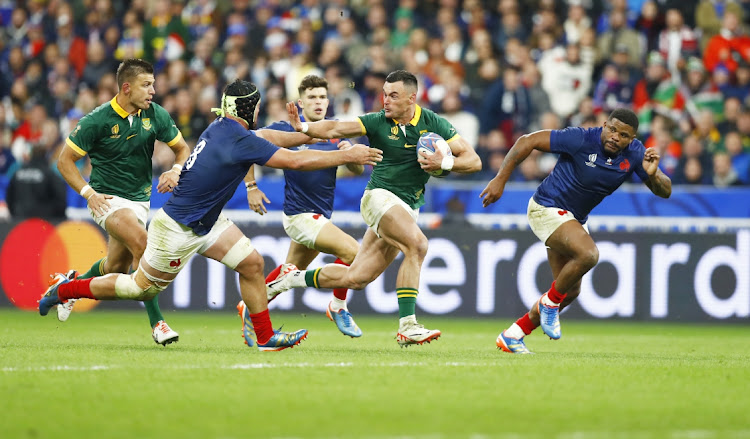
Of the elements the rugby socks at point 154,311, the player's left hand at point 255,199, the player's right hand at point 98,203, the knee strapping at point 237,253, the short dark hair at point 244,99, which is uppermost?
the short dark hair at point 244,99

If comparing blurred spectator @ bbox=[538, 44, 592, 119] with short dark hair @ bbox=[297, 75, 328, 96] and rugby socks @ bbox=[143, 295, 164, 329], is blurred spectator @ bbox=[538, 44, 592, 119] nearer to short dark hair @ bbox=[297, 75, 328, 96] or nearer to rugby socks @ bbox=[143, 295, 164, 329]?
short dark hair @ bbox=[297, 75, 328, 96]

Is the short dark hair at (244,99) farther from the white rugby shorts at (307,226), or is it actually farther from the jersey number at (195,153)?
the white rugby shorts at (307,226)

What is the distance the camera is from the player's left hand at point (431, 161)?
9.66 meters

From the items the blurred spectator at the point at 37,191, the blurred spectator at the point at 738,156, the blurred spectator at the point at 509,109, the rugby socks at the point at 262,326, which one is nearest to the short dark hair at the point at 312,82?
the rugby socks at the point at 262,326

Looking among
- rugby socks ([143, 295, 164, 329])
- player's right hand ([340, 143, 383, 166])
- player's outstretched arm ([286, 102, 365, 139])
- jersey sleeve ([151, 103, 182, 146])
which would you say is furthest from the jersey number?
rugby socks ([143, 295, 164, 329])

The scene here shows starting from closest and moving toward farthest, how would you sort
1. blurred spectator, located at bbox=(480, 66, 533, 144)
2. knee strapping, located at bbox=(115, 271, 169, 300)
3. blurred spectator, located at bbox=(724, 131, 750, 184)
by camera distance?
1. knee strapping, located at bbox=(115, 271, 169, 300)
2. blurred spectator, located at bbox=(724, 131, 750, 184)
3. blurred spectator, located at bbox=(480, 66, 533, 144)

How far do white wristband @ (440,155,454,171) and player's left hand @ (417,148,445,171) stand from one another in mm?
21

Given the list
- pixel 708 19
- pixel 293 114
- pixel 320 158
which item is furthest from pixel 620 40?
pixel 320 158

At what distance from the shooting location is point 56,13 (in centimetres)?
2231

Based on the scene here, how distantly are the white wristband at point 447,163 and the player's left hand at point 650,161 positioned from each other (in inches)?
67.8

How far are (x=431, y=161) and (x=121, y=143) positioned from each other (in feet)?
9.62

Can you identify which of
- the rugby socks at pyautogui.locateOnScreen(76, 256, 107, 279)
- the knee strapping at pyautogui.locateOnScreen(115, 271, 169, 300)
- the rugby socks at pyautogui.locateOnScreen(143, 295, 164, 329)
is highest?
the knee strapping at pyautogui.locateOnScreen(115, 271, 169, 300)

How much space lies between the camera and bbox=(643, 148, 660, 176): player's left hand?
32.1 ft

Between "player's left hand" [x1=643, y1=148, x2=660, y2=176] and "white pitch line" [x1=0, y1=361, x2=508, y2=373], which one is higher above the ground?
"player's left hand" [x1=643, y1=148, x2=660, y2=176]
